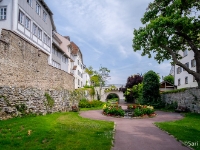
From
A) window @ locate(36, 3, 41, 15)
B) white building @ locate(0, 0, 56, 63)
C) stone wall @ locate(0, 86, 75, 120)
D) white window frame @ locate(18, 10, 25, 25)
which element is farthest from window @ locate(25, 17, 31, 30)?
stone wall @ locate(0, 86, 75, 120)

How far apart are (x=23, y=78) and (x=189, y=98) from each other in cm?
1643

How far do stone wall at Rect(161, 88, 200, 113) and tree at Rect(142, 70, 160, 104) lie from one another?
3.70 metres

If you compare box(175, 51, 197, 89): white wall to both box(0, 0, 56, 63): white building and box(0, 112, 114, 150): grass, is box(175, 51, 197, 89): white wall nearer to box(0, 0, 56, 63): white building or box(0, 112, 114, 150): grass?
box(0, 0, 56, 63): white building

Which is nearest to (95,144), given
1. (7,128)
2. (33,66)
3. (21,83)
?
(7,128)

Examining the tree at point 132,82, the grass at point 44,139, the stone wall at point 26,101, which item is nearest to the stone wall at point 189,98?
the stone wall at point 26,101

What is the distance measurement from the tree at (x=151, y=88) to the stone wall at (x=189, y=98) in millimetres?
3695

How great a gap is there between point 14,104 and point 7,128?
280 cm

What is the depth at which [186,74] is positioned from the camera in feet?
107

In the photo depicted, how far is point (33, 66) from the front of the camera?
13.9 metres

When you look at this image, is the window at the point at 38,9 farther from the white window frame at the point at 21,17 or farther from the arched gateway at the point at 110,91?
the arched gateway at the point at 110,91

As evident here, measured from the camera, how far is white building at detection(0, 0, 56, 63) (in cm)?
1644

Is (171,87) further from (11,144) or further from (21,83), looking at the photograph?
(11,144)

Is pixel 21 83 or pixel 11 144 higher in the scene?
pixel 21 83

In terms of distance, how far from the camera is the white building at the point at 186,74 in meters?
29.8
